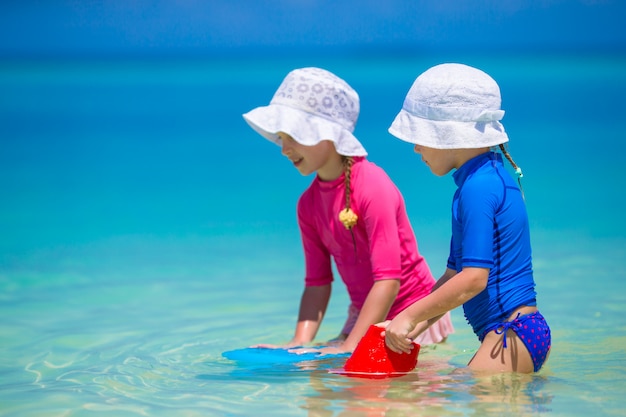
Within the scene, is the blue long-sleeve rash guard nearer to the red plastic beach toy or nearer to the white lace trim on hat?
the white lace trim on hat

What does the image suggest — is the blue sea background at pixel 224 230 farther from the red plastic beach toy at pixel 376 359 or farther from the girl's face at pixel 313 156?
the girl's face at pixel 313 156

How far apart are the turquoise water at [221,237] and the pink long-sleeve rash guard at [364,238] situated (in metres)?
0.33

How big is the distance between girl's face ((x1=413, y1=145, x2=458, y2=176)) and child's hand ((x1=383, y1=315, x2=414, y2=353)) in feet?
1.61

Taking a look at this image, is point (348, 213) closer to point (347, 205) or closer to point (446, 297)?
point (347, 205)

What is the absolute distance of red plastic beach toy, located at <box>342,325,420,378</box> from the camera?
3.04 m

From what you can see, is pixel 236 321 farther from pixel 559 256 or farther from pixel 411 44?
pixel 411 44

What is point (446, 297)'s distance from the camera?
283 centimetres

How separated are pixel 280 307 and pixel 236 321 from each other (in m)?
0.45

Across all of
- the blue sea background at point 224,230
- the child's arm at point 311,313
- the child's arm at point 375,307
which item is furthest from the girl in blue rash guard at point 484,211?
the child's arm at point 311,313

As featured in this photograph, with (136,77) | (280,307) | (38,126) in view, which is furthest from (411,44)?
(280,307)

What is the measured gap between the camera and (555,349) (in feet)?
12.4

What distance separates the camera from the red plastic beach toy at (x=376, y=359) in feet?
9.96

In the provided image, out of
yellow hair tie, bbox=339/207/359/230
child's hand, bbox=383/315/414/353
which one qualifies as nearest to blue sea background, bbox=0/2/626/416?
child's hand, bbox=383/315/414/353

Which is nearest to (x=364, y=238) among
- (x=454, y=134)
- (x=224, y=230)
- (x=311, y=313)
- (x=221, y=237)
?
(x=311, y=313)
